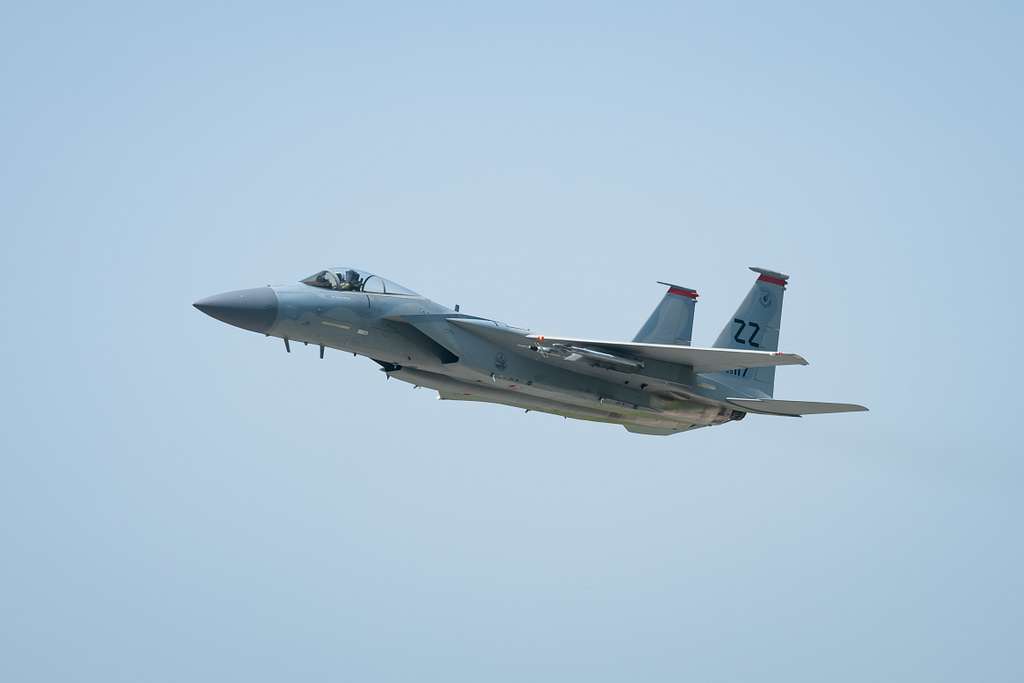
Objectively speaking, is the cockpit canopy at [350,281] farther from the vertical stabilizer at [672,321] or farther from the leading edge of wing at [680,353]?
the vertical stabilizer at [672,321]

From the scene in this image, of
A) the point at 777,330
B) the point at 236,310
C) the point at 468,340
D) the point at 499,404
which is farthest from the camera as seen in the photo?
the point at 777,330

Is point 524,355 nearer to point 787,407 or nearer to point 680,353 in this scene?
point 680,353

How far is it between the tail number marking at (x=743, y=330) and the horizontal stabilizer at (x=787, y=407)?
5.84 ft

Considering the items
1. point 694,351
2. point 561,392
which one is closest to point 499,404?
point 561,392

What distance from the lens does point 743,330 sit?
1140 inches

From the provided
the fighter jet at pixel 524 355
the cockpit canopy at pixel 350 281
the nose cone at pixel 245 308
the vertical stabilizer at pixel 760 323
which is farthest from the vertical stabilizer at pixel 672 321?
the nose cone at pixel 245 308

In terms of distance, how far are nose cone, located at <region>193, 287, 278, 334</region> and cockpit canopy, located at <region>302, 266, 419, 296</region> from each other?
1.06m

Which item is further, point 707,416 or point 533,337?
point 707,416

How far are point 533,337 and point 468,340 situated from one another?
4.04 feet

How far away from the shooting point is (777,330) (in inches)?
1153

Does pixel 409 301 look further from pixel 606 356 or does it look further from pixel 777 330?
Result: pixel 777 330

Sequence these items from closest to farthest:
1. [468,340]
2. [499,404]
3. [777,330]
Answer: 1. [468,340]
2. [499,404]
3. [777,330]

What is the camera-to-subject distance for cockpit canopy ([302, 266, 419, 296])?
24.8 meters

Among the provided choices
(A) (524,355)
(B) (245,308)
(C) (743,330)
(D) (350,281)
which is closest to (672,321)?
(C) (743,330)
